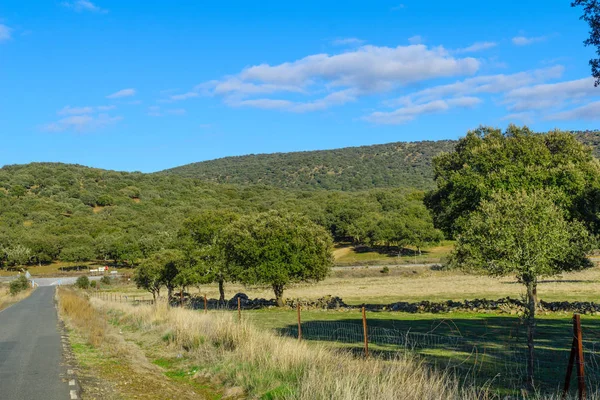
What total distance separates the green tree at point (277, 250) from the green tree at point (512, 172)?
873cm

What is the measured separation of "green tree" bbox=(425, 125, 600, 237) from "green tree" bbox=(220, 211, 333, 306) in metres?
8.73

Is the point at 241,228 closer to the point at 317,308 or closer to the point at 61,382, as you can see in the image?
the point at 317,308

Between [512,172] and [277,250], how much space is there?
62.3 feet

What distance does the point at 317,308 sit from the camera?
37469mm

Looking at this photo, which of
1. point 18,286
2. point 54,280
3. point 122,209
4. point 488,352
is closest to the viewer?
point 488,352

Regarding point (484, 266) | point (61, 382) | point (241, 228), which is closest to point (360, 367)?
point (484, 266)

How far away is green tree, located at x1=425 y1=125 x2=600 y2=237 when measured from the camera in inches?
906

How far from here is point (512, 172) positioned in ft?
75.2

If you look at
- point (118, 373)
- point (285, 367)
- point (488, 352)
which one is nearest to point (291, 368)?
point (285, 367)

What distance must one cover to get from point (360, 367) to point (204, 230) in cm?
3566

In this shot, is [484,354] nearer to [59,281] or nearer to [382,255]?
[59,281]

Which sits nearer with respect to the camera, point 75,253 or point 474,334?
point 474,334

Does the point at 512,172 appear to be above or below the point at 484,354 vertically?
above

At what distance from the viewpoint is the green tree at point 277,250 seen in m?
A: 37.5
